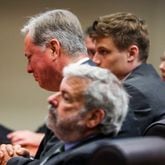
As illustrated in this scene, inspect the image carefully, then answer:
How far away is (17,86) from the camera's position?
5.34 m

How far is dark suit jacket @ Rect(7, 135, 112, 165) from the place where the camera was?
5.75ft

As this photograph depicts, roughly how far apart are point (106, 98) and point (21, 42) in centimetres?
358

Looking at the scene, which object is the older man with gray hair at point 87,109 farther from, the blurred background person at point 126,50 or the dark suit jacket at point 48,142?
the blurred background person at point 126,50

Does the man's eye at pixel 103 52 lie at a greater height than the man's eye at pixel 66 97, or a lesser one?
lesser

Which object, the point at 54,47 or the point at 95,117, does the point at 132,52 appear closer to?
the point at 54,47

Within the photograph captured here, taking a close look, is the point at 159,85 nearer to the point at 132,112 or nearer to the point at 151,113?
the point at 151,113

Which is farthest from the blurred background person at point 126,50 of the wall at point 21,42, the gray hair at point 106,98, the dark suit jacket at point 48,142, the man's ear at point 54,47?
the wall at point 21,42

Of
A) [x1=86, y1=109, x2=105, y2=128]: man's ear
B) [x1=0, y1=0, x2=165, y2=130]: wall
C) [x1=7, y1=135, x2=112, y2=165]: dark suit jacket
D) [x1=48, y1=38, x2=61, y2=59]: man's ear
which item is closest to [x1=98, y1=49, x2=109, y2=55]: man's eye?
[x1=48, y1=38, x2=61, y2=59]: man's ear

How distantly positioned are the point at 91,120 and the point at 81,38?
680mm

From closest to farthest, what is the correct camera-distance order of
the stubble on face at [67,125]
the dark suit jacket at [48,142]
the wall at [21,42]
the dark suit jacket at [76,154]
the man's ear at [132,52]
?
the dark suit jacket at [76,154] → the stubble on face at [67,125] → the dark suit jacket at [48,142] → the man's ear at [132,52] → the wall at [21,42]

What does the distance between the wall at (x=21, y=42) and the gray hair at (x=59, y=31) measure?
2818 mm

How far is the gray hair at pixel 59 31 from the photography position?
7.83 ft

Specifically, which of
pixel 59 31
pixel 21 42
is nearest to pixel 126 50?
pixel 59 31

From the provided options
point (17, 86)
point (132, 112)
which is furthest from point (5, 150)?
point (17, 86)
